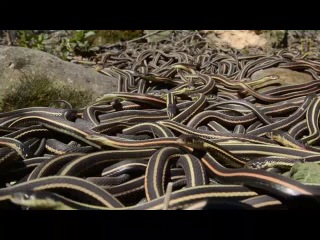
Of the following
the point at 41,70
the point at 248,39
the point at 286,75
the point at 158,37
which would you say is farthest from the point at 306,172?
the point at 158,37

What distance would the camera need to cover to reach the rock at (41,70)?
11.0 feet

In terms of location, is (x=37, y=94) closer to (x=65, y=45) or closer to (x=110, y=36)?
(x=65, y=45)

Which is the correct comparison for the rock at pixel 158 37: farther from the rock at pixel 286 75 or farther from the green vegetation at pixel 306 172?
the green vegetation at pixel 306 172

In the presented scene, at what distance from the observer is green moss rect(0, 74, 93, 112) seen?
10.8 feet

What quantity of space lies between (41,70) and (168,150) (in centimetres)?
182

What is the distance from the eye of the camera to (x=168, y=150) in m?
2.26

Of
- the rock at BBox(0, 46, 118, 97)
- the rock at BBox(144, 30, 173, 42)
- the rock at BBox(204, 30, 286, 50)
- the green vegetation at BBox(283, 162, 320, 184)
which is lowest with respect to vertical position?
the green vegetation at BBox(283, 162, 320, 184)

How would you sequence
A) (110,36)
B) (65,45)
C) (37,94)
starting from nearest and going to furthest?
(37,94)
(65,45)
(110,36)

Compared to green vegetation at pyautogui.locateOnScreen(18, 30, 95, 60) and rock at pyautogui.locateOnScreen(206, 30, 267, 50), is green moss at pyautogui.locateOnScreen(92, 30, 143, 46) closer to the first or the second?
green vegetation at pyautogui.locateOnScreen(18, 30, 95, 60)

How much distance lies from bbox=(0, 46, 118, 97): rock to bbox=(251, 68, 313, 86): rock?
192 cm

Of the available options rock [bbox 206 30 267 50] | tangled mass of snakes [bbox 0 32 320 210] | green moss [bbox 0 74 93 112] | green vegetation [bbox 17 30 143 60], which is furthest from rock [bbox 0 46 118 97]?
rock [bbox 206 30 267 50]

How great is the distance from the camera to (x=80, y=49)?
6512 millimetres
